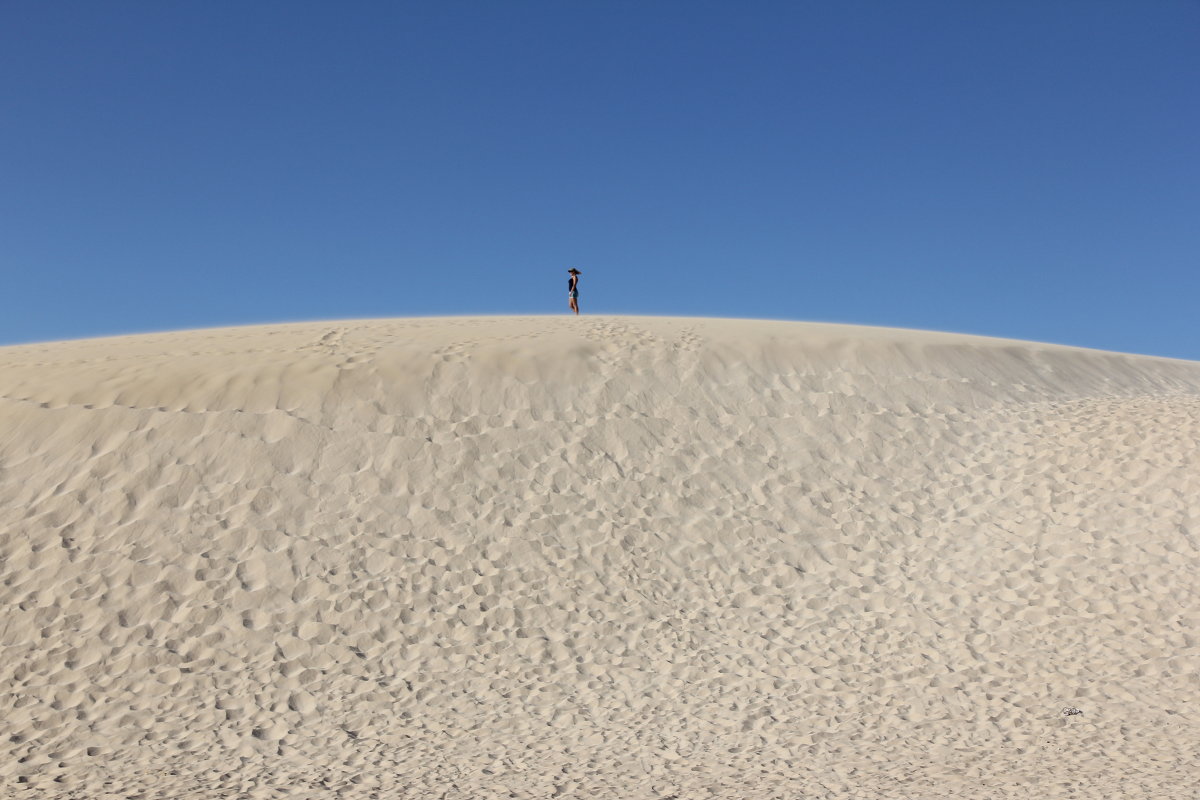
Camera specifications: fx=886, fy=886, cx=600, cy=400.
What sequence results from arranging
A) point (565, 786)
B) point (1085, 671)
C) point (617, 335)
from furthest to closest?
point (617, 335), point (1085, 671), point (565, 786)

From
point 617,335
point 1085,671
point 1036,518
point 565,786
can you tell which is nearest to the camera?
point 565,786

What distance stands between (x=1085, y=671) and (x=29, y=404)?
49.8 ft

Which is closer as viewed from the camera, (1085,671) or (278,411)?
(1085,671)

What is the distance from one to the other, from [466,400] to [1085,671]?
30.8 ft

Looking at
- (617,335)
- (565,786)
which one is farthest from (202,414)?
(565,786)

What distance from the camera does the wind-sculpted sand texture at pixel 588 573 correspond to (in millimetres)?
8266

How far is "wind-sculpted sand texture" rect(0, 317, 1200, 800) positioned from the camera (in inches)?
325

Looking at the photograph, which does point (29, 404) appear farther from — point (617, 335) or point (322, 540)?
point (617, 335)

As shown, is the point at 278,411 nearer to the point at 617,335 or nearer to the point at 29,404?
the point at 29,404

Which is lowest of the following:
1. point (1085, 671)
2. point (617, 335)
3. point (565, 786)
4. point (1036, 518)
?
point (565, 786)

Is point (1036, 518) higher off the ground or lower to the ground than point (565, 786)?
higher

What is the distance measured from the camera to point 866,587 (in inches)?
449

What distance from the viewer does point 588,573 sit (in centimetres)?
1132

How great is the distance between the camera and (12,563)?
10.9 metres
